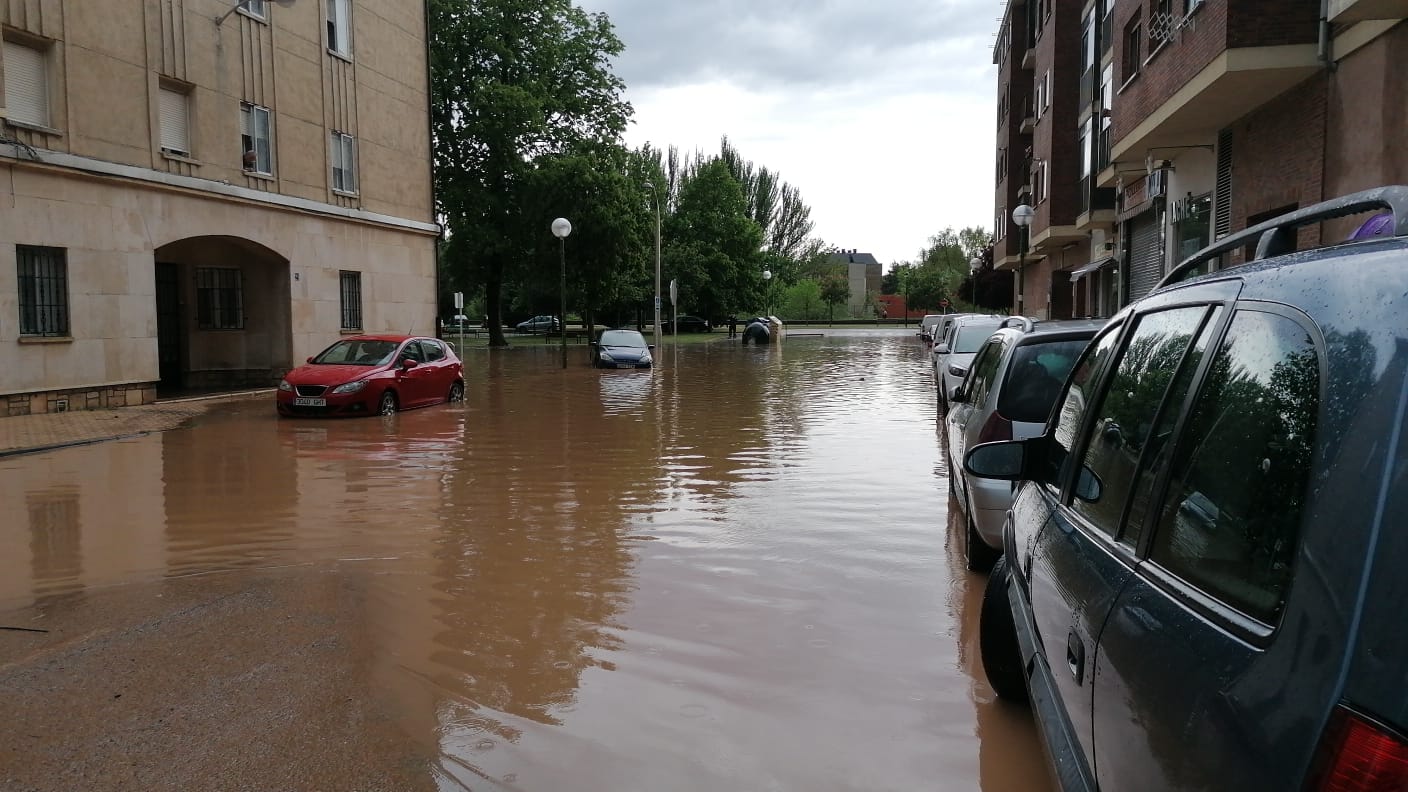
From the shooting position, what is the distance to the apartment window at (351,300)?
24641mm

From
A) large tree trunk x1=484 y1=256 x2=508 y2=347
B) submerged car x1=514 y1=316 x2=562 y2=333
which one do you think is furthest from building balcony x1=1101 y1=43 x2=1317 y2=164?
submerged car x1=514 y1=316 x2=562 y2=333

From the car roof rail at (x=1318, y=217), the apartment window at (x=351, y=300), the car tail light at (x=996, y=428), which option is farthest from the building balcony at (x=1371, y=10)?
the apartment window at (x=351, y=300)

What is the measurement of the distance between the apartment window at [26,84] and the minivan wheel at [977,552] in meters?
16.1

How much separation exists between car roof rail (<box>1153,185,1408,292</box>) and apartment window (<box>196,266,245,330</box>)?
23152mm

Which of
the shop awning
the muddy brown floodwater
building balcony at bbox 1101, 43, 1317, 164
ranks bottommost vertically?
the muddy brown floodwater

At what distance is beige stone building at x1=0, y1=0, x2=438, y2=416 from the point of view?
1628cm

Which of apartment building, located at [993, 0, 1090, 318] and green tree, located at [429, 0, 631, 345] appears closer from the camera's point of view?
apartment building, located at [993, 0, 1090, 318]

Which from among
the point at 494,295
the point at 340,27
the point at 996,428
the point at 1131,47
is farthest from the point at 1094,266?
the point at 494,295

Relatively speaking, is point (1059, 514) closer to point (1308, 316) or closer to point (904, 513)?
point (1308, 316)

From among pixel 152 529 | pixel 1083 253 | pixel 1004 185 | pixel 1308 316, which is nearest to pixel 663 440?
pixel 152 529

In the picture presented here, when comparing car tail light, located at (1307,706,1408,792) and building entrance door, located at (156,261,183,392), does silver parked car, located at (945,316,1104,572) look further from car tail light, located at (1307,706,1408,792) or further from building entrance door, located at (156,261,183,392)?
building entrance door, located at (156,261,183,392)

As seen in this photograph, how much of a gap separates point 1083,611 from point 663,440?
1115cm

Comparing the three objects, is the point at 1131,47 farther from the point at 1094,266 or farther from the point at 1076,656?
the point at 1076,656

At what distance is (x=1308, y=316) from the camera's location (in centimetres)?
188
